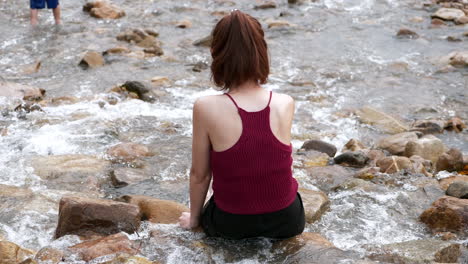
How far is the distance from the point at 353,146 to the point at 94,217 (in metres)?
3.82

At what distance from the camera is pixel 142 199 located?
15.0 feet

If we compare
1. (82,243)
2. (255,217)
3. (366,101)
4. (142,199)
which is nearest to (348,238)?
(255,217)

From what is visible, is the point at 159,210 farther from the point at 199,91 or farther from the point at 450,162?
the point at 199,91

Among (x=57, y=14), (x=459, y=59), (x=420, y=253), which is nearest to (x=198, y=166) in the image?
(x=420, y=253)

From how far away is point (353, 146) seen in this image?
6.94m

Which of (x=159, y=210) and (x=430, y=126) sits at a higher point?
(x=159, y=210)

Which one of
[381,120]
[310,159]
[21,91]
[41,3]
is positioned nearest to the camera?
[310,159]

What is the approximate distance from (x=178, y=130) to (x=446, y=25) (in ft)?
28.0

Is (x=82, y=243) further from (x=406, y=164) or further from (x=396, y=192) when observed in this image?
(x=406, y=164)

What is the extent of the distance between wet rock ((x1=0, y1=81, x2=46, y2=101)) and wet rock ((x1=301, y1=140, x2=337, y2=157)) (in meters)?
3.89

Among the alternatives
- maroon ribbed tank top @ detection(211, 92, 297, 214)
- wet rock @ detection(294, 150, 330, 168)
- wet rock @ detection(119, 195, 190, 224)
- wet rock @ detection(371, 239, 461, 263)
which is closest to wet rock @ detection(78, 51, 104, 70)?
wet rock @ detection(294, 150, 330, 168)

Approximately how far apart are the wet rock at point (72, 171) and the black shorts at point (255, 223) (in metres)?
1.93

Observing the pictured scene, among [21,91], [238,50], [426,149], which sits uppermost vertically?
[238,50]

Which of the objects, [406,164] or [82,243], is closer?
[82,243]
